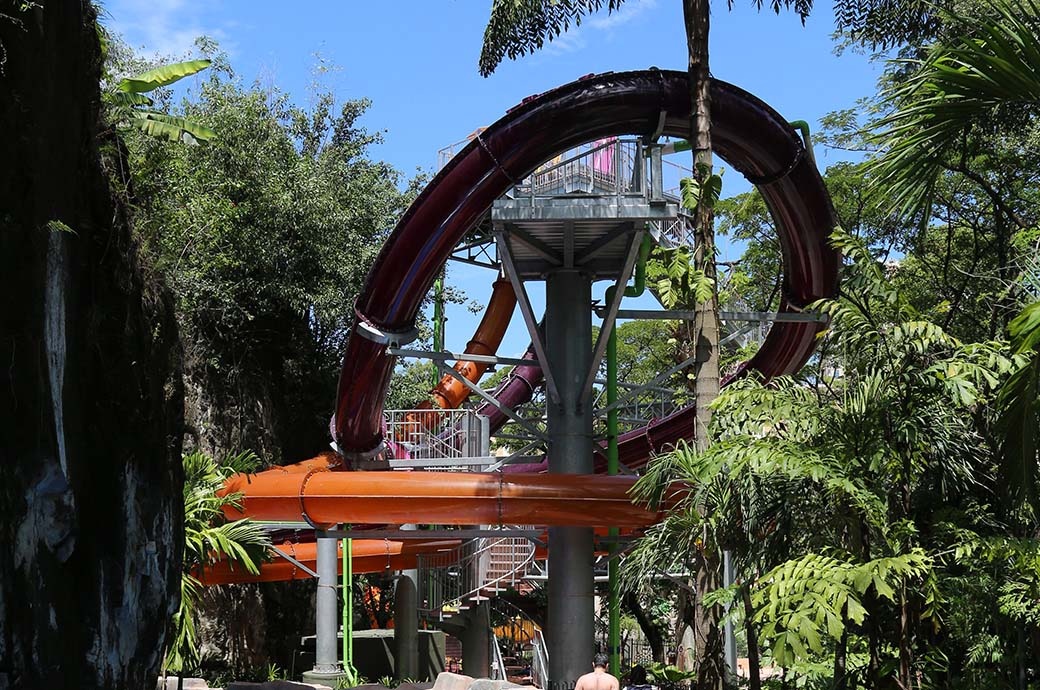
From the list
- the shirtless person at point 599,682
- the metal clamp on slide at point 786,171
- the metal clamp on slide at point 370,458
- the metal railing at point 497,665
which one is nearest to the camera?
the shirtless person at point 599,682

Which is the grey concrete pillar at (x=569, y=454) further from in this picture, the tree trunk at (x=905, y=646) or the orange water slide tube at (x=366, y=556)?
the tree trunk at (x=905, y=646)

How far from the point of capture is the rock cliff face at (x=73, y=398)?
952 centimetres

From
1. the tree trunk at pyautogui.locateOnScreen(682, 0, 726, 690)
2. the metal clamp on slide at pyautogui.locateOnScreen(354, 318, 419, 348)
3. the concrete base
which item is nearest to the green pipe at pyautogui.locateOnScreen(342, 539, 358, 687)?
the concrete base

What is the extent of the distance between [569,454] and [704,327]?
606 centimetres

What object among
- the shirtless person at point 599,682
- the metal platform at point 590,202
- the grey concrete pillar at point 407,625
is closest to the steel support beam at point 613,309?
the metal platform at point 590,202

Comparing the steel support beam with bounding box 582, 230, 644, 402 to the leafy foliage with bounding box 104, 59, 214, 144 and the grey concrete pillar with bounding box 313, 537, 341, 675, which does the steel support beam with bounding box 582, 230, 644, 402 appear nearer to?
the leafy foliage with bounding box 104, 59, 214, 144

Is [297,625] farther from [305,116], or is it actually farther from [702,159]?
[702,159]

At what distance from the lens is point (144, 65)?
86.7 ft

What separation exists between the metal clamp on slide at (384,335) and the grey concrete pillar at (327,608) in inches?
212

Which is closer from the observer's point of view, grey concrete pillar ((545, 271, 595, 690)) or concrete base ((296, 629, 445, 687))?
grey concrete pillar ((545, 271, 595, 690))

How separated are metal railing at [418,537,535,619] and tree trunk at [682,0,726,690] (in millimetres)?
9580

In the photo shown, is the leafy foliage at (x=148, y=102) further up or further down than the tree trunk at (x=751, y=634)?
further up

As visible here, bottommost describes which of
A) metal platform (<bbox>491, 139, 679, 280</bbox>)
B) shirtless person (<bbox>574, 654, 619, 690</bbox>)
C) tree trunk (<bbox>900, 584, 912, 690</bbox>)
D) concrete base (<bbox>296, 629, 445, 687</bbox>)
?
concrete base (<bbox>296, 629, 445, 687</bbox>)

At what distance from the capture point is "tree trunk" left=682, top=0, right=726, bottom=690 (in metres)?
10.5
